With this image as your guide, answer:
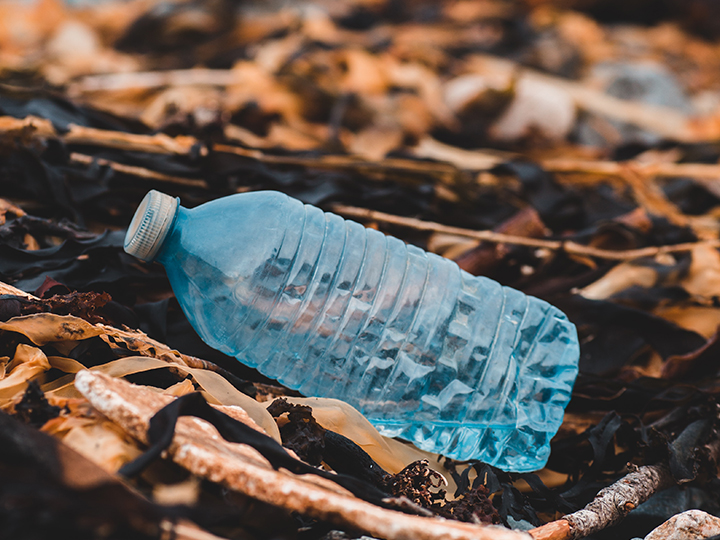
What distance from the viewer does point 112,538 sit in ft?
2.27

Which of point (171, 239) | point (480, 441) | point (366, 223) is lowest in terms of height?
point (480, 441)

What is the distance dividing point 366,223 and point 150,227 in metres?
0.95

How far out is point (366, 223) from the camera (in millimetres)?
2047

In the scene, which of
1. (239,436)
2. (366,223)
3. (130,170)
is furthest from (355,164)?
(239,436)

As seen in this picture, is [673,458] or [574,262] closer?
[673,458]

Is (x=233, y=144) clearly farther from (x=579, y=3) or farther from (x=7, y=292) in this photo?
(x=579, y=3)

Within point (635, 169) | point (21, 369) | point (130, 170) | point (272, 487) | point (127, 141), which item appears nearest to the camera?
point (272, 487)

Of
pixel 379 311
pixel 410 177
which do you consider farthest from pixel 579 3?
pixel 379 311

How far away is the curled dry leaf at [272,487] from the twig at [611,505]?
0.24m

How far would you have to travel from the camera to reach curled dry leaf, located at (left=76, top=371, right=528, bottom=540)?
879 mm

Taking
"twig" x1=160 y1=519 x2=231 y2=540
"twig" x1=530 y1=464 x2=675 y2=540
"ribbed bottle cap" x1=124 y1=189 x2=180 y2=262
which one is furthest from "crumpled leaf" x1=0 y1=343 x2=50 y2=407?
"twig" x1=530 y1=464 x2=675 y2=540

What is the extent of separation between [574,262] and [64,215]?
6.55 feet

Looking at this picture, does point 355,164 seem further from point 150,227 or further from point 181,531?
point 181,531

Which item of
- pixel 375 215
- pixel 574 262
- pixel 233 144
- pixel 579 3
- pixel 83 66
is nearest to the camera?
pixel 375 215
